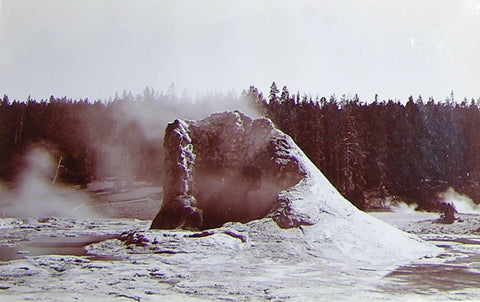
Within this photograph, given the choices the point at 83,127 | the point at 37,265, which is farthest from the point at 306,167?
the point at 83,127

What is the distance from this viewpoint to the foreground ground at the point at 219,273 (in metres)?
9.25

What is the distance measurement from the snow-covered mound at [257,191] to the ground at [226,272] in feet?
2.95

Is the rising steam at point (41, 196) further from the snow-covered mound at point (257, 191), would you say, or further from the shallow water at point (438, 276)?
the shallow water at point (438, 276)

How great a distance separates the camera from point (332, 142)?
199ft

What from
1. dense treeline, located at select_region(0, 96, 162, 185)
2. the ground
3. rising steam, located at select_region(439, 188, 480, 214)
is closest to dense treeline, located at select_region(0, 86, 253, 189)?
dense treeline, located at select_region(0, 96, 162, 185)

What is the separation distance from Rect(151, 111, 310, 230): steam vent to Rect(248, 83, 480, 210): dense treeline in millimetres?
27590

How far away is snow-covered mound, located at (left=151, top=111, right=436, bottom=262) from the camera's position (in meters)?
16.6

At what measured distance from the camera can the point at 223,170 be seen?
22.7m

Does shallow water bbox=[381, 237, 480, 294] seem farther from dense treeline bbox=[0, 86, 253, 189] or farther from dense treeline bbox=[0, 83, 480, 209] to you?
dense treeline bbox=[0, 86, 253, 189]

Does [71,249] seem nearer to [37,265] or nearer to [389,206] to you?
[37,265]

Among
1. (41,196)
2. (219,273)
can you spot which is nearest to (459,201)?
(219,273)

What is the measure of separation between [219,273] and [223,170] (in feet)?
36.1

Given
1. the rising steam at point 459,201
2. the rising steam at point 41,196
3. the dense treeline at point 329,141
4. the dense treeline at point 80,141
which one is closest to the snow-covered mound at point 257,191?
the dense treeline at point 329,141

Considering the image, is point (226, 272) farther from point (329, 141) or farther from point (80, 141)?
point (80, 141)
